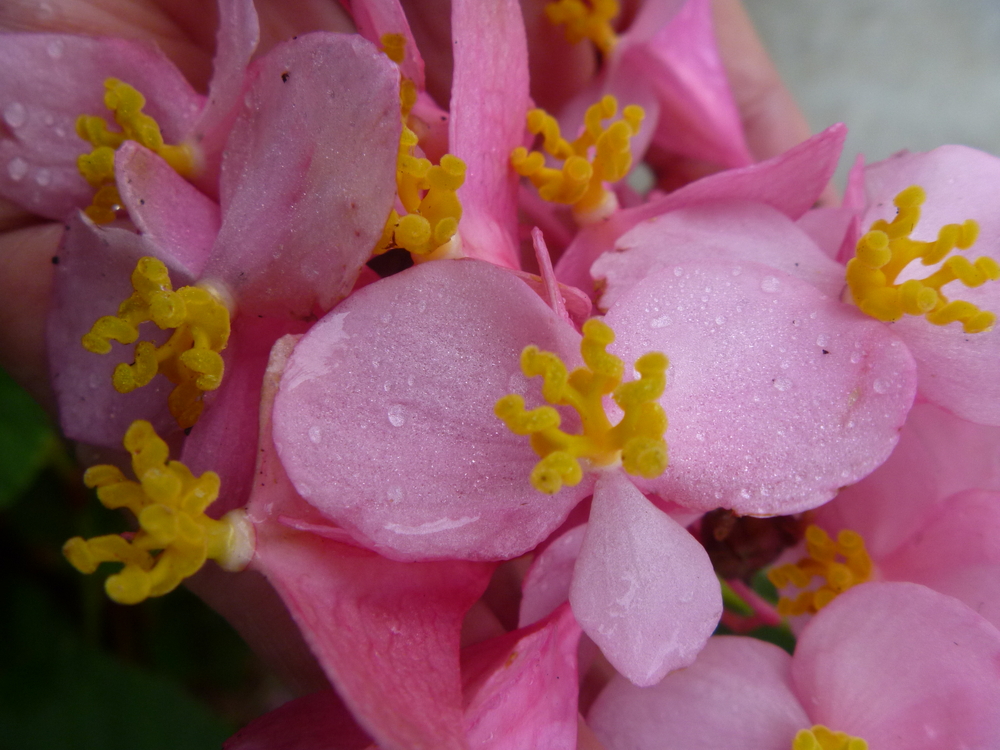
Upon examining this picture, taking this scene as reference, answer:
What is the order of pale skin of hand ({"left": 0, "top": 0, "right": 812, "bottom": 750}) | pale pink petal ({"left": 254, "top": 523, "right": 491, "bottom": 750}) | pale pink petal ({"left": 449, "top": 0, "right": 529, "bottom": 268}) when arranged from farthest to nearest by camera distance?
pale skin of hand ({"left": 0, "top": 0, "right": 812, "bottom": 750})
pale pink petal ({"left": 449, "top": 0, "right": 529, "bottom": 268})
pale pink petal ({"left": 254, "top": 523, "right": 491, "bottom": 750})

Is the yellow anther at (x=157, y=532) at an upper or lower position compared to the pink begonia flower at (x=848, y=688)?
upper

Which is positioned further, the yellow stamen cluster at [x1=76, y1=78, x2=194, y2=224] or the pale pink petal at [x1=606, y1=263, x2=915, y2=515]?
the yellow stamen cluster at [x1=76, y1=78, x2=194, y2=224]

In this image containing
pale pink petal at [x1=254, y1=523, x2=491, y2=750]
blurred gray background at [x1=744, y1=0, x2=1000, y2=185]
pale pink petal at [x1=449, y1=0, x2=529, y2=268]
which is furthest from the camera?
blurred gray background at [x1=744, y1=0, x2=1000, y2=185]

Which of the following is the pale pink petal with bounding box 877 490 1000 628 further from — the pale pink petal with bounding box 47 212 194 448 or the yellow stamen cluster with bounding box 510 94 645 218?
the pale pink petal with bounding box 47 212 194 448

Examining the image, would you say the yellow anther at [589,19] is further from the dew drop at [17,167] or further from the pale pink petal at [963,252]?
the dew drop at [17,167]

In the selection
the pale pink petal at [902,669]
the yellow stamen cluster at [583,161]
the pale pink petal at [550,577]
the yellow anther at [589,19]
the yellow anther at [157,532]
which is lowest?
the pale pink petal at [902,669]

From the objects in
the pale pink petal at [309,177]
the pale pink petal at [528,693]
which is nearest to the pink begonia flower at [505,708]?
the pale pink petal at [528,693]

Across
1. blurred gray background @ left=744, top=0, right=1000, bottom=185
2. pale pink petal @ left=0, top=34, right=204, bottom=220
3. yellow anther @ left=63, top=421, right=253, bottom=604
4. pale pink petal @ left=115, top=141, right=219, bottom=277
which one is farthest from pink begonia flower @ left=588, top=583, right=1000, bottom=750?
blurred gray background @ left=744, top=0, right=1000, bottom=185
